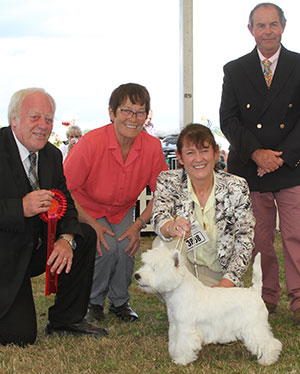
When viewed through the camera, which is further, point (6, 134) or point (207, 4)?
point (207, 4)

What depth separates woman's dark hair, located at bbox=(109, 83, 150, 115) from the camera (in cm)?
277

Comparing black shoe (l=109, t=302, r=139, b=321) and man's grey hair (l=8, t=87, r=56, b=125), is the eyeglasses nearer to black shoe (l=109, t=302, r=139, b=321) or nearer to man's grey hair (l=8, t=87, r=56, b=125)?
man's grey hair (l=8, t=87, r=56, b=125)

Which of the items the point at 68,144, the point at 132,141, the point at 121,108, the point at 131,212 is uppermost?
the point at 121,108

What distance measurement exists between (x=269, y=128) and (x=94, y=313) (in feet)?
4.62

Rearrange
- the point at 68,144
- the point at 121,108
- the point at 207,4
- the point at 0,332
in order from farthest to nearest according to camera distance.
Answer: the point at 68,144, the point at 207,4, the point at 121,108, the point at 0,332

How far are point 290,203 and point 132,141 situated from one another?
94 cm

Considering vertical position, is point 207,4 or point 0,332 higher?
point 207,4

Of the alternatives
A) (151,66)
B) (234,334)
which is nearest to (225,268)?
(234,334)

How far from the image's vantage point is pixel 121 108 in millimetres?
2785

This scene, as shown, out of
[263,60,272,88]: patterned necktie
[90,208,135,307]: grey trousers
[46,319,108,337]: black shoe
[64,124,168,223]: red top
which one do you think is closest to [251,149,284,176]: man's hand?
[263,60,272,88]: patterned necktie

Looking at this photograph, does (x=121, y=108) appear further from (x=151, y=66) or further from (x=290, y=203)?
(x=151, y=66)

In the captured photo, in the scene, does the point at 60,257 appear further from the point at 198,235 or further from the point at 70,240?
the point at 198,235

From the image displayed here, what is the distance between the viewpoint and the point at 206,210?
8.21ft

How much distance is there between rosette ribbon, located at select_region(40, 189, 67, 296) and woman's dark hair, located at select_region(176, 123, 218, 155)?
63cm
